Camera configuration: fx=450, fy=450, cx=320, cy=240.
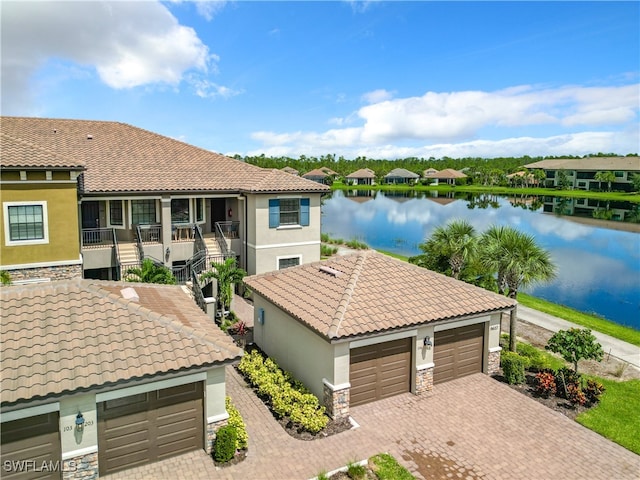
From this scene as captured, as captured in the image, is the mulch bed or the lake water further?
the lake water

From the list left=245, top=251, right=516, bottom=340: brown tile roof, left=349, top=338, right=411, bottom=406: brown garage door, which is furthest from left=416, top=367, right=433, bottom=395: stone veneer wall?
left=245, top=251, right=516, bottom=340: brown tile roof

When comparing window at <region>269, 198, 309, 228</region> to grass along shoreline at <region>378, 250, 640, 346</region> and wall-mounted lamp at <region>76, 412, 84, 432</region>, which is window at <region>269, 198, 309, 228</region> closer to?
grass along shoreline at <region>378, 250, 640, 346</region>

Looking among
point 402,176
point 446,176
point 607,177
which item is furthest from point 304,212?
point 402,176

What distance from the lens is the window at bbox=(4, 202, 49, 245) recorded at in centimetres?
1617

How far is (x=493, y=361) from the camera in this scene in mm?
14570

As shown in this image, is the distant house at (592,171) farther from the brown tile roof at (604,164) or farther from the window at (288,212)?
the window at (288,212)

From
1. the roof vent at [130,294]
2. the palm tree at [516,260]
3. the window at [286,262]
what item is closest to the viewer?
the roof vent at [130,294]

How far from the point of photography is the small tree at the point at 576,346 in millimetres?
13273

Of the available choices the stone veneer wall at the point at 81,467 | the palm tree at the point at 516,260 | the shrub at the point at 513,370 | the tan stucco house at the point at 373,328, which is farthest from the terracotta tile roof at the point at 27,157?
the shrub at the point at 513,370

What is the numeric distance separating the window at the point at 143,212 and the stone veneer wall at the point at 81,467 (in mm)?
15237

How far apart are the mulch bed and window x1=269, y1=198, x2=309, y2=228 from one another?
1297cm

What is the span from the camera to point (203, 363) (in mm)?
9602

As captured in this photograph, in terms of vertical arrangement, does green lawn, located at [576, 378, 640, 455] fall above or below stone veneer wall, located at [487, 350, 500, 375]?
below

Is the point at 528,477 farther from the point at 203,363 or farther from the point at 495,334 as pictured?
the point at 203,363
